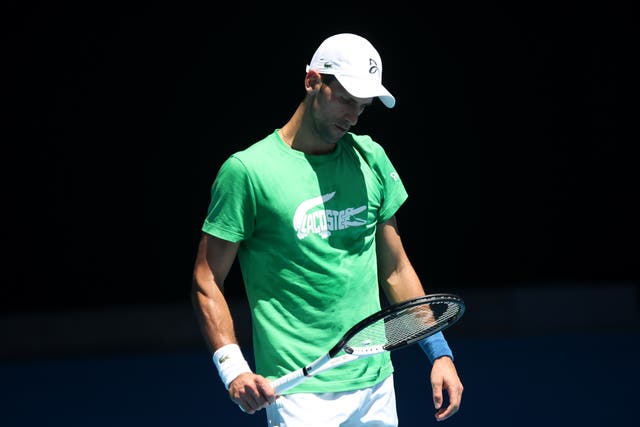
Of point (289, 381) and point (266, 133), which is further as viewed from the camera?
point (266, 133)

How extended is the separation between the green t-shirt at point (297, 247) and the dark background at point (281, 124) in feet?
15.5

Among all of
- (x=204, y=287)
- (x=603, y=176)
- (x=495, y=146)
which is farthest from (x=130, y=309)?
(x=204, y=287)

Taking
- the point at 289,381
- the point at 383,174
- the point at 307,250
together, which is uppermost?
the point at 383,174

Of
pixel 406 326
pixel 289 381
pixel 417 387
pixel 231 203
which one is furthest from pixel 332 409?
pixel 417 387

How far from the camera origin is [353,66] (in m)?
2.53

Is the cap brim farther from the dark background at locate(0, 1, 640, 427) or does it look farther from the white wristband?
the dark background at locate(0, 1, 640, 427)

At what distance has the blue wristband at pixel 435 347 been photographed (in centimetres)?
271

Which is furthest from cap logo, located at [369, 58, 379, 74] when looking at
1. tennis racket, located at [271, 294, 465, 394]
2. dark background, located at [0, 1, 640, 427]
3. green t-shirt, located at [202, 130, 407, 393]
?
dark background, located at [0, 1, 640, 427]

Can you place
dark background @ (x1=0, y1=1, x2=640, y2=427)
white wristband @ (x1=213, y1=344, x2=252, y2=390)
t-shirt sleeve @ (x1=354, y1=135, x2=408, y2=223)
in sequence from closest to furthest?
white wristband @ (x1=213, y1=344, x2=252, y2=390), t-shirt sleeve @ (x1=354, y1=135, x2=408, y2=223), dark background @ (x1=0, y1=1, x2=640, y2=427)

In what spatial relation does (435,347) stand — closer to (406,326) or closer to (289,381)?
(406,326)

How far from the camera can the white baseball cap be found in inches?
99.0

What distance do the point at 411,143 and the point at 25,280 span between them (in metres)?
2.82

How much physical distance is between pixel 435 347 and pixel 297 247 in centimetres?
47

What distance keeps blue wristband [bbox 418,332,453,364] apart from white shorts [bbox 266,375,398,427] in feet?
0.50
